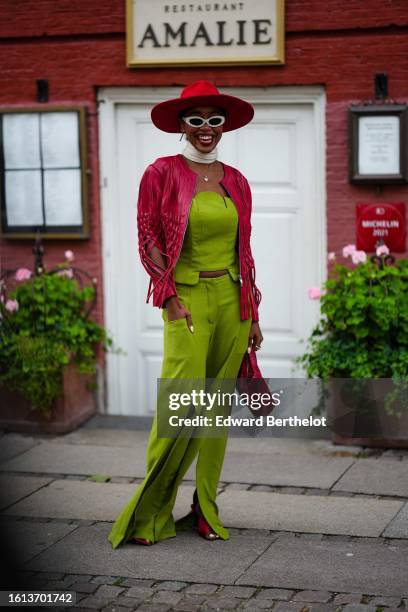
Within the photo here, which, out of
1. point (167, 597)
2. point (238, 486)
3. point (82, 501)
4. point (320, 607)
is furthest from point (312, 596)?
point (82, 501)

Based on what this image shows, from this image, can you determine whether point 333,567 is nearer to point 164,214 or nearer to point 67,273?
point 164,214

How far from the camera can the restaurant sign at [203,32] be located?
25.4 feet

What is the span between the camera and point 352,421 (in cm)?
736

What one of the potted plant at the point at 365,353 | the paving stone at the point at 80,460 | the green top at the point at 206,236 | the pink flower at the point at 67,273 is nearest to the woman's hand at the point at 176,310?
the green top at the point at 206,236

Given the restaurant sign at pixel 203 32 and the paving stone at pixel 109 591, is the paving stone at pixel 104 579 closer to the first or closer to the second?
the paving stone at pixel 109 591

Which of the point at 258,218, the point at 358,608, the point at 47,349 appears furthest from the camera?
the point at 258,218

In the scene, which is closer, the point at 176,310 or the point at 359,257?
the point at 176,310

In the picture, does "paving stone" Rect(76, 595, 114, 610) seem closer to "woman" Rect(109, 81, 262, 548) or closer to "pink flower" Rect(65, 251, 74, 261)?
"woman" Rect(109, 81, 262, 548)

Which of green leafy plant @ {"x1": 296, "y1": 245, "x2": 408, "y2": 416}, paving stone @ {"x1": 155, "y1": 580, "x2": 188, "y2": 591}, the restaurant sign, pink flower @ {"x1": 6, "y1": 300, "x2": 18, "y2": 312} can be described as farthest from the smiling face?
pink flower @ {"x1": 6, "y1": 300, "x2": 18, "y2": 312}

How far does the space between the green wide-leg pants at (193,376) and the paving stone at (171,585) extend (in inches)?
18.6

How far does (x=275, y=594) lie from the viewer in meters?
4.84

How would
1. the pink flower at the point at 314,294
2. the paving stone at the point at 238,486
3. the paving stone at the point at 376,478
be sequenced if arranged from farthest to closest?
1. the pink flower at the point at 314,294
2. the paving stone at the point at 238,486
3. the paving stone at the point at 376,478

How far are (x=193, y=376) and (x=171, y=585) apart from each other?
100cm

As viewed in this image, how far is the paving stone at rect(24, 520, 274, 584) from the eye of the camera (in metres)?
5.13
